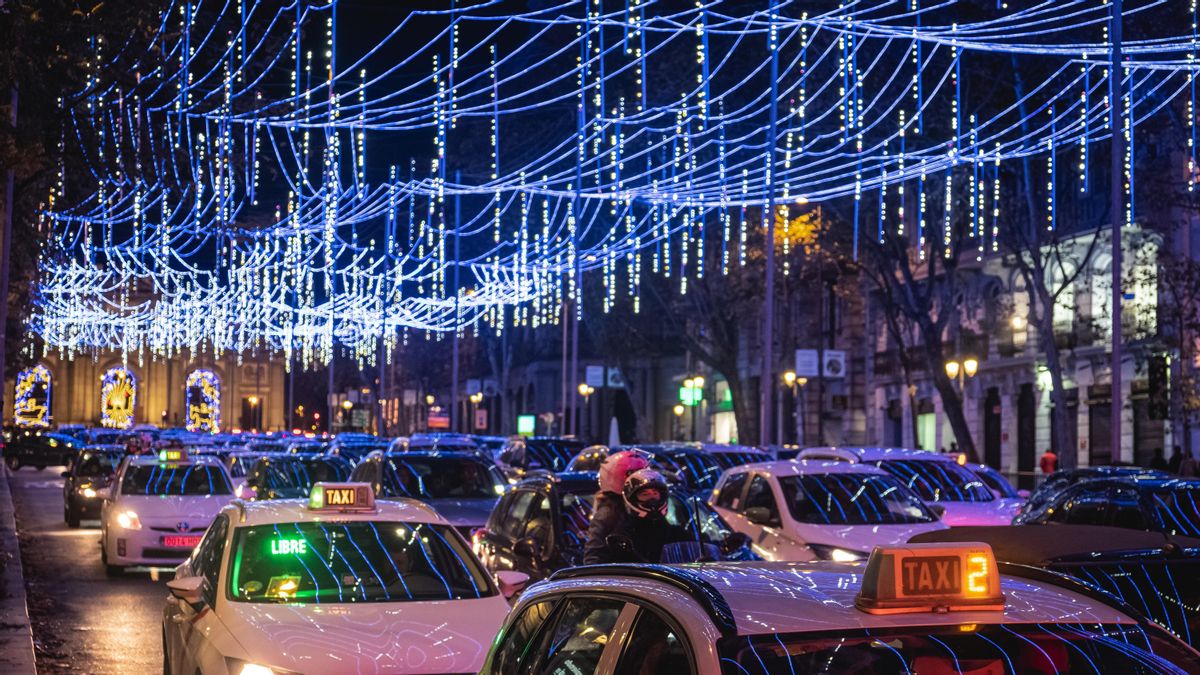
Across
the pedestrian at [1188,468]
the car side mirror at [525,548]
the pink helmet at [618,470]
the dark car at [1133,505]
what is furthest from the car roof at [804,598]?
the pedestrian at [1188,468]

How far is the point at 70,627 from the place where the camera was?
15.1m

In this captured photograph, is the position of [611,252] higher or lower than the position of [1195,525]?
higher

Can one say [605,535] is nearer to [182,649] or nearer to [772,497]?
[182,649]

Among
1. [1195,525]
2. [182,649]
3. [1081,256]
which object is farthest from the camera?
[1081,256]

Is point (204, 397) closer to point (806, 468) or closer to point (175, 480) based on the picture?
point (175, 480)

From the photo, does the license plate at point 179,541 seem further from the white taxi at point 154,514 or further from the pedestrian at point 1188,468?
the pedestrian at point 1188,468

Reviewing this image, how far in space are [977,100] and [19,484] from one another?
100ft

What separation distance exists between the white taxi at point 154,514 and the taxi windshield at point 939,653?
16.5m

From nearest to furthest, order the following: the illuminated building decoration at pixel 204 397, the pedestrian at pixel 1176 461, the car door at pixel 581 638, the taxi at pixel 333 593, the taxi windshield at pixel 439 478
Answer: the car door at pixel 581 638
the taxi at pixel 333 593
the taxi windshield at pixel 439 478
the pedestrian at pixel 1176 461
the illuminated building decoration at pixel 204 397

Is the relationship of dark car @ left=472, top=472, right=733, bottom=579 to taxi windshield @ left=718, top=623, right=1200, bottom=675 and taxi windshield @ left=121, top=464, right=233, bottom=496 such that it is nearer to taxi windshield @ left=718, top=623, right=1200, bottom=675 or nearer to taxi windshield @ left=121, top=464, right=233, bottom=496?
taxi windshield @ left=718, top=623, right=1200, bottom=675

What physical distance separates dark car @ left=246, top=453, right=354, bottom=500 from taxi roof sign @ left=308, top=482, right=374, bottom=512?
12.8 m

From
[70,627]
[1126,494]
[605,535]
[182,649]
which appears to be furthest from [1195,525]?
[70,627]

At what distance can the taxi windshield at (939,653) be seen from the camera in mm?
3955

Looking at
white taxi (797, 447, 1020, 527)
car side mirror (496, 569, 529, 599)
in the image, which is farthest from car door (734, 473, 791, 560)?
car side mirror (496, 569, 529, 599)
